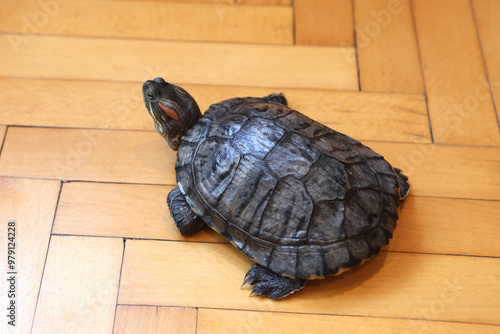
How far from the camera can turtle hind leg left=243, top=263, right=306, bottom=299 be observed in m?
2.13

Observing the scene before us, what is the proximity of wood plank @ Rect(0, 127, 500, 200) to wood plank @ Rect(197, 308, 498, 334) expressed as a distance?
620mm

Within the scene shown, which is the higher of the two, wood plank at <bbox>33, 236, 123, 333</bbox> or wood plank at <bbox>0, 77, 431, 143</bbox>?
wood plank at <bbox>0, 77, 431, 143</bbox>

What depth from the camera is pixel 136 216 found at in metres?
2.37

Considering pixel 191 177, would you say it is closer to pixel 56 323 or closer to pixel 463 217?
pixel 56 323

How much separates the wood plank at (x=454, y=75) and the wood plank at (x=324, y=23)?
412 mm

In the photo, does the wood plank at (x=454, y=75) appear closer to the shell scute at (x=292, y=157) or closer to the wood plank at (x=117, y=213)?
the shell scute at (x=292, y=157)

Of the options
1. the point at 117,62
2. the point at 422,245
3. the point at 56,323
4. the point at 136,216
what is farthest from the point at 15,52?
the point at 422,245

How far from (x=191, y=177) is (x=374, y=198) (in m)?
0.78

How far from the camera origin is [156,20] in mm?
2980

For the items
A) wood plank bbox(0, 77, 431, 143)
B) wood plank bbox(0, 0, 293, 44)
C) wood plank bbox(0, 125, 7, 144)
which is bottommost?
wood plank bbox(0, 125, 7, 144)

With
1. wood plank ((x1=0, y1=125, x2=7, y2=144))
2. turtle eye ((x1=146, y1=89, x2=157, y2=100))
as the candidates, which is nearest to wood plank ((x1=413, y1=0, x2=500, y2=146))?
turtle eye ((x1=146, y1=89, x2=157, y2=100))

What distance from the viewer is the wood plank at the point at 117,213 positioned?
7.62 ft

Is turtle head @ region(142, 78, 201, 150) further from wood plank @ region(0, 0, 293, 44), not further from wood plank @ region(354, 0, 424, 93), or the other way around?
wood plank @ region(354, 0, 424, 93)

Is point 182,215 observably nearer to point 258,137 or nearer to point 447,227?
point 258,137
